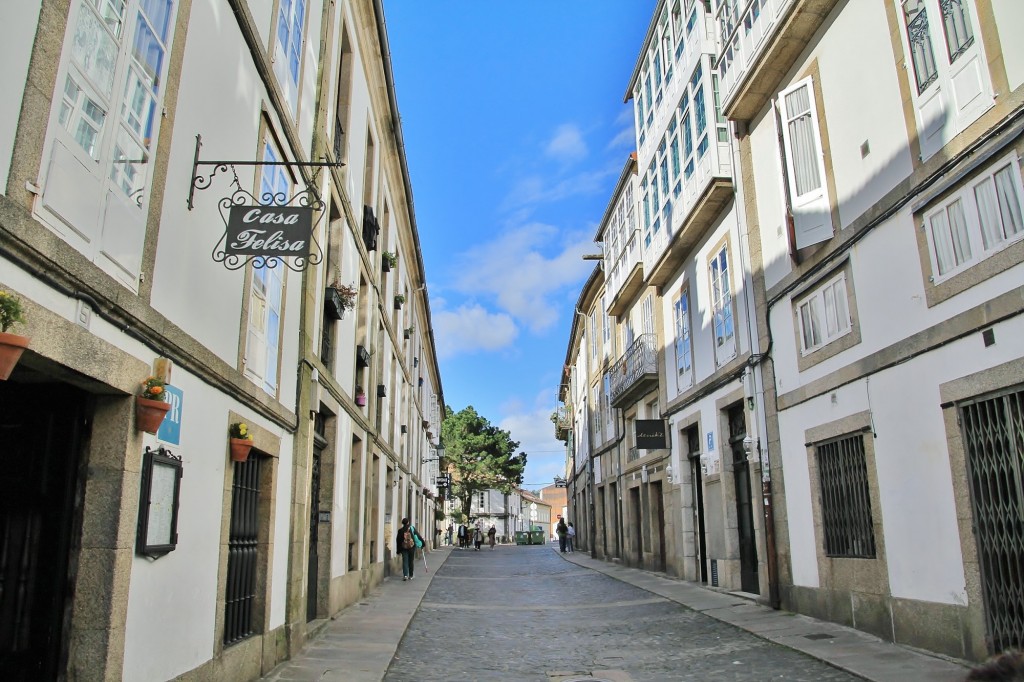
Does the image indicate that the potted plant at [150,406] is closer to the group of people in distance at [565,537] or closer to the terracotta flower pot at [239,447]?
the terracotta flower pot at [239,447]

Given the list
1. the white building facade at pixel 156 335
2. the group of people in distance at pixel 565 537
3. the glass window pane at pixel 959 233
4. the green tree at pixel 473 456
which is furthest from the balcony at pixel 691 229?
the green tree at pixel 473 456

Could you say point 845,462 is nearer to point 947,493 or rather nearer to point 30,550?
point 947,493

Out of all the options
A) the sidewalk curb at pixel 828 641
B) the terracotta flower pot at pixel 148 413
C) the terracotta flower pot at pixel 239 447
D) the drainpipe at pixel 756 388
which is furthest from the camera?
the drainpipe at pixel 756 388

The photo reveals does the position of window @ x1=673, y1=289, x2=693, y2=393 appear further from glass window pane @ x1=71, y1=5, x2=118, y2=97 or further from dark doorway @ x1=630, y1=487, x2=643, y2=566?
glass window pane @ x1=71, y1=5, x2=118, y2=97

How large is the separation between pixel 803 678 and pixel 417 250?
2025cm

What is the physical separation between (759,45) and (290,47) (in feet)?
23.4

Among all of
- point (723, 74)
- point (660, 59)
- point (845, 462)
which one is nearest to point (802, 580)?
point (845, 462)

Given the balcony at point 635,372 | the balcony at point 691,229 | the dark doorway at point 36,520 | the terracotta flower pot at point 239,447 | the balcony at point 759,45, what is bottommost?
the dark doorway at point 36,520

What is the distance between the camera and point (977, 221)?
7.42 metres

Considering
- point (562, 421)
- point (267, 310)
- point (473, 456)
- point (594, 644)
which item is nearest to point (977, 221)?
point (594, 644)

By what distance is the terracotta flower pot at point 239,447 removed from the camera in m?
6.68

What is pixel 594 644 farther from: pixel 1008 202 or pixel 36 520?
pixel 36 520

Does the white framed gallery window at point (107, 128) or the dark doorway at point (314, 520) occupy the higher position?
the white framed gallery window at point (107, 128)

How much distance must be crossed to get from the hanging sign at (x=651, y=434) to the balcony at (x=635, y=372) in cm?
175
